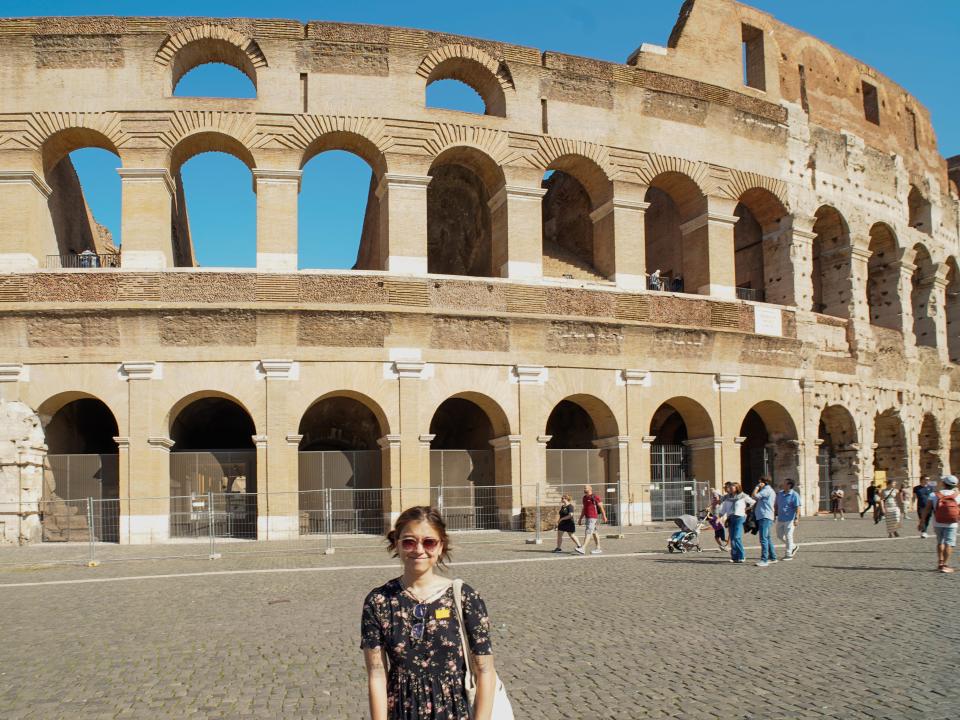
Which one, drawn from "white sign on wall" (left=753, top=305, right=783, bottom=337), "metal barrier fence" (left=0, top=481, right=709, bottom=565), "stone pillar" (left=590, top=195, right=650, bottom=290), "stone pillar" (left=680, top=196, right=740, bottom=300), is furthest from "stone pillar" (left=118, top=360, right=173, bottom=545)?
"white sign on wall" (left=753, top=305, right=783, bottom=337)

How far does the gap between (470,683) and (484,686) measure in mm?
53

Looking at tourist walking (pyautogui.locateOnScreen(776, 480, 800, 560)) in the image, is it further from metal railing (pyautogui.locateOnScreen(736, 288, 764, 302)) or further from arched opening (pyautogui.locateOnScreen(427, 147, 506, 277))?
metal railing (pyautogui.locateOnScreen(736, 288, 764, 302))

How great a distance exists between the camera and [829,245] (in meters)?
26.5

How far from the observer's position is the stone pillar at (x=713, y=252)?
2294 centimetres

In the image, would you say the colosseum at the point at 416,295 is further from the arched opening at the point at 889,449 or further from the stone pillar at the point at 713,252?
the arched opening at the point at 889,449

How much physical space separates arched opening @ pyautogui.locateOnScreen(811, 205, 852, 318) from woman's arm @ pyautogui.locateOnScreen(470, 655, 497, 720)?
24619 millimetres

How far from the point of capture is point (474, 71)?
21438 millimetres

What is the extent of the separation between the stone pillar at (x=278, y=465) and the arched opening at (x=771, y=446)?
35.7 ft

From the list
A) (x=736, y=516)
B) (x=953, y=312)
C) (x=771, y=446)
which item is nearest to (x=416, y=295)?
(x=736, y=516)

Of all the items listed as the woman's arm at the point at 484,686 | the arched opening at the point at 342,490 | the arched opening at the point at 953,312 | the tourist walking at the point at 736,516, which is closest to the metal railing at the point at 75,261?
the arched opening at the point at 342,490

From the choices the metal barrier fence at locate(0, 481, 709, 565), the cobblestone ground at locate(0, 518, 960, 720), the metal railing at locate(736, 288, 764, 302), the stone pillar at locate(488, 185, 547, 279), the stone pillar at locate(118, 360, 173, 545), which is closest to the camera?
the cobblestone ground at locate(0, 518, 960, 720)

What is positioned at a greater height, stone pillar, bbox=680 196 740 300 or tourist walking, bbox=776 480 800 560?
stone pillar, bbox=680 196 740 300

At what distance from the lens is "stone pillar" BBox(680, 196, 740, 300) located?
22.9 meters

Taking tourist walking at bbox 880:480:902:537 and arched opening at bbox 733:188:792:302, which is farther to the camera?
arched opening at bbox 733:188:792:302
